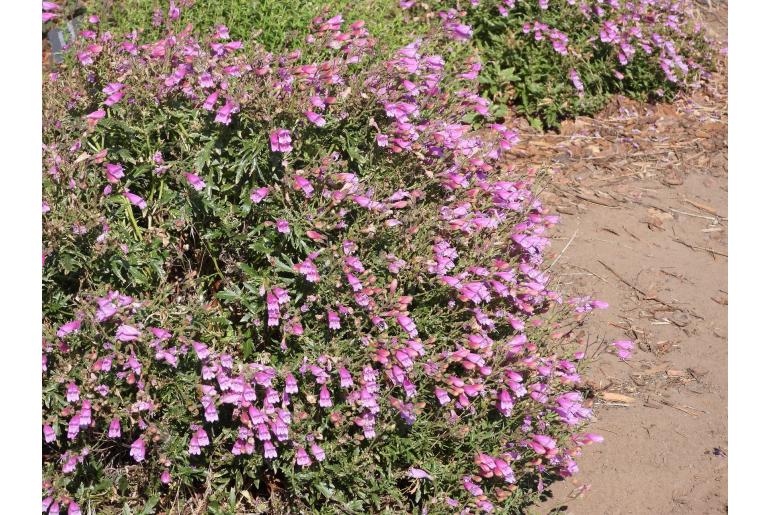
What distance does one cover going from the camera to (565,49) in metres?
6.45

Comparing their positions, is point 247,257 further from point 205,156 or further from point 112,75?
point 112,75

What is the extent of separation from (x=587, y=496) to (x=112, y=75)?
265 cm

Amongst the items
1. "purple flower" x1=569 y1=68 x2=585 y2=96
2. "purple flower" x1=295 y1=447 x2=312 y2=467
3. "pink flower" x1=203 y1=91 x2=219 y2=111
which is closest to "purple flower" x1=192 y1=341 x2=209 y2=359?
"purple flower" x1=295 y1=447 x2=312 y2=467

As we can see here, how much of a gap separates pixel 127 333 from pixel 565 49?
443cm

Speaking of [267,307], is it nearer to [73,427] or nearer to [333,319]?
[333,319]

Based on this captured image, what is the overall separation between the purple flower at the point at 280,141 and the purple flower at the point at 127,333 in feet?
2.65

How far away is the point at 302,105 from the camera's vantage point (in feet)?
11.0

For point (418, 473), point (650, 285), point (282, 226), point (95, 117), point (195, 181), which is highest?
point (95, 117)

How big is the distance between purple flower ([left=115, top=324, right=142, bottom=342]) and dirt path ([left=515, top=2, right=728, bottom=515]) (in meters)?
1.92

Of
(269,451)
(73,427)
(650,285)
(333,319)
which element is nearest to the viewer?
→ (73,427)

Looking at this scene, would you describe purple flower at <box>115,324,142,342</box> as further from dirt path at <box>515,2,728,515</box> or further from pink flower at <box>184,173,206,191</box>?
dirt path at <box>515,2,728,515</box>

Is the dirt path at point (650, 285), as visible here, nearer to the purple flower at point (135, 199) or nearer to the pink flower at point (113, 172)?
the purple flower at point (135, 199)

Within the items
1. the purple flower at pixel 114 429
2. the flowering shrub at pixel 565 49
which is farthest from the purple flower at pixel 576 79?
the purple flower at pixel 114 429

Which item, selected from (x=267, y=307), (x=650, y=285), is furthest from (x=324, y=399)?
(x=650, y=285)
